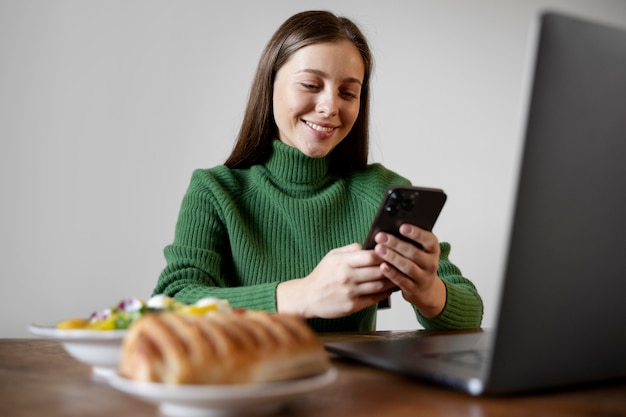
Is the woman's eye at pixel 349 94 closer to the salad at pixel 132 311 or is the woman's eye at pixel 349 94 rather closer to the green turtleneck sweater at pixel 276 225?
the green turtleneck sweater at pixel 276 225

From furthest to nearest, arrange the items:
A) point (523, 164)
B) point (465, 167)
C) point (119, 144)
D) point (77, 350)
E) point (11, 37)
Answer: point (465, 167) → point (119, 144) → point (11, 37) → point (77, 350) → point (523, 164)

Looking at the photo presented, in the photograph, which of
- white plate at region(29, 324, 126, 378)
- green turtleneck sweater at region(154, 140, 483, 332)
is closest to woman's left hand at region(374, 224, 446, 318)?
green turtleneck sweater at region(154, 140, 483, 332)

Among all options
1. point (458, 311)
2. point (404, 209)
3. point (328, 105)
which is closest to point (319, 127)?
point (328, 105)

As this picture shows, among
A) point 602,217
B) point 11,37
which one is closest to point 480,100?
point 11,37

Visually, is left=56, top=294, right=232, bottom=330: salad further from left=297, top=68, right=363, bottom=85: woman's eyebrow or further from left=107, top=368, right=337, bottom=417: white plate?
left=297, top=68, right=363, bottom=85: woman's eyebrow

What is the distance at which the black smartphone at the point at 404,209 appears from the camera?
101 centimetres

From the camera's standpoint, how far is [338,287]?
46.1 inches

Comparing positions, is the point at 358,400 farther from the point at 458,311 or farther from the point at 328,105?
the point at 328,105

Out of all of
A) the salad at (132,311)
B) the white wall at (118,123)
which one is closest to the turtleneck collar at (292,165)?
the white wall at (118,123)

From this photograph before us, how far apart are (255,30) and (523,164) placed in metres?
2.51

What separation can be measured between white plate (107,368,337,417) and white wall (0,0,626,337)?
1.71 metres

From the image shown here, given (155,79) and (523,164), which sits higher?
(155,79)

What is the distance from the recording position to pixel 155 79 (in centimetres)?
271

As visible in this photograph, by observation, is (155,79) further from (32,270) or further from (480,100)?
(480,100)
